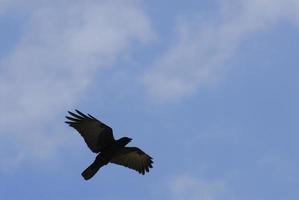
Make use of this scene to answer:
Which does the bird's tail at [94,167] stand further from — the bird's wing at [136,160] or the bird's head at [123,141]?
the bird's wing at [136,160]

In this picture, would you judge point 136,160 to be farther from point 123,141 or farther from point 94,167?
point 94,167

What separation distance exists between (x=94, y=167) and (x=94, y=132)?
4.30 feet

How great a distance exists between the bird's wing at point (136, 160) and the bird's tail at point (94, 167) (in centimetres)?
135

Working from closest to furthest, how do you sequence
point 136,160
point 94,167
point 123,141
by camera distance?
1. point 94,167
2. point 123,141
3. point 136,160

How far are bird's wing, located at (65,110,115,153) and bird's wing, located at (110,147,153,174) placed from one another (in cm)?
133

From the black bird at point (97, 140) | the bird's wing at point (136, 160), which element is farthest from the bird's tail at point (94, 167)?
the bird's wing at point (136, 160)

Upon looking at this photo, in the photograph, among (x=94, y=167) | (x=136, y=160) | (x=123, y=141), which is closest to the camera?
(x=94, y=167)

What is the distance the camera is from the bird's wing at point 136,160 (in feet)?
106

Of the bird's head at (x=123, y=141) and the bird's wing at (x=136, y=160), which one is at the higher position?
the bird's wing at (x=136, y=160)

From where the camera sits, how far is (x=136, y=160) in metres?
32.7

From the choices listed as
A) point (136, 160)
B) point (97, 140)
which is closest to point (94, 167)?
point (97, 140)

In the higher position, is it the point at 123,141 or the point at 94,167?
the point at 123,141

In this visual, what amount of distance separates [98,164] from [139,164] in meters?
2.56

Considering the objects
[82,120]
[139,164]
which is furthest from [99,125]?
[139,164]
